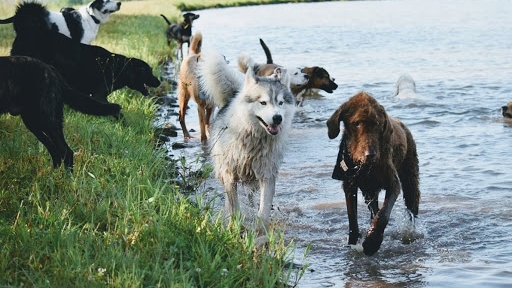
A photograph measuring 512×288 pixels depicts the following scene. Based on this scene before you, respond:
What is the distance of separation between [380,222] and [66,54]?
5.45 m

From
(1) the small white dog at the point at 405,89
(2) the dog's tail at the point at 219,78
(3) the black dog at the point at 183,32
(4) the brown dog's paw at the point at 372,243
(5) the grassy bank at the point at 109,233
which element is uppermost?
(2) the dog's tail at the point at 219,78

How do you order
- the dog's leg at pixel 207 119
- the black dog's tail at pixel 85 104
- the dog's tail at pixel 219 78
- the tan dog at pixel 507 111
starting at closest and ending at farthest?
the dog's tail at pixel 219 78
the black dog's tail at pixel 85 104
the dog's leg at pixel 207 119
the tan dog at pixel 507 111

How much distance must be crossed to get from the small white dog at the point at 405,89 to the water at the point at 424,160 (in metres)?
0.16

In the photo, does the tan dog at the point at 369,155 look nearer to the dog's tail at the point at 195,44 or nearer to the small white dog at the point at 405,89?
the dog's tail at the point at 195,44

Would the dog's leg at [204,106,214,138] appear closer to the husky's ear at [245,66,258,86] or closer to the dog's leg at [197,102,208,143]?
the dog's leg at [197,102,208,143]

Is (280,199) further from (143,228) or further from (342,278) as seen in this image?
(143,228)

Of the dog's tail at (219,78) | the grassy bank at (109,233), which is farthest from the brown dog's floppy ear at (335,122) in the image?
the dog's tail at (219,78)

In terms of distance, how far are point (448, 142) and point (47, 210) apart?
6835 millimetres

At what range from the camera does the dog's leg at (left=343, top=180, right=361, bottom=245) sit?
21.3 feet

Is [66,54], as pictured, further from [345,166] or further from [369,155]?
[369,155]

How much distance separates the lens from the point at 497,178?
9.05m

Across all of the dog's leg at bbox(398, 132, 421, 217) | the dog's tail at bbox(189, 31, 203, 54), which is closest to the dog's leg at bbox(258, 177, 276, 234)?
the dog's leg at bbox(398, 132, 421, 217)

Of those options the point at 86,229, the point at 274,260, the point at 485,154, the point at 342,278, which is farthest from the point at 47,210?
the point at 485,154

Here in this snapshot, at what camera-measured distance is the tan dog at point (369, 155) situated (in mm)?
6148
